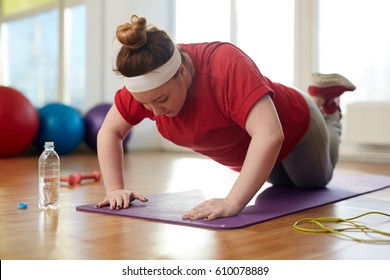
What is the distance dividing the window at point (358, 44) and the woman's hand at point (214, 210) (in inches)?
114

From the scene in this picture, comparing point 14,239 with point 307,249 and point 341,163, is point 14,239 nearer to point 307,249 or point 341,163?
point 307,249

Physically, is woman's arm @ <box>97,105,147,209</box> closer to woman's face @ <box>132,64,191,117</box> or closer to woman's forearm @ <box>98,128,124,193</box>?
woman's forearm @ <box>98,128,124,193</box>

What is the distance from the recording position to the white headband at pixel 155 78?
5.30ft

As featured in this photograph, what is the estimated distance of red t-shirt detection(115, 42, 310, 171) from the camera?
5.55 feet

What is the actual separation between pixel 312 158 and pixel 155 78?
95 cm

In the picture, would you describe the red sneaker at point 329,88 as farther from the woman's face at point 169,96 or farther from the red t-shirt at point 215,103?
the woman's face at point 169,96

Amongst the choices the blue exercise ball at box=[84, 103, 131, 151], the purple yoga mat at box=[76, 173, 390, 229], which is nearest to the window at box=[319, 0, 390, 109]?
the purple yoga mat at box=[76, 173, 390, 229]

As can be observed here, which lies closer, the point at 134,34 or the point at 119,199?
the point at 134,34

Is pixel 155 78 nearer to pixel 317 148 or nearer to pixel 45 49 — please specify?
pixel 317 148

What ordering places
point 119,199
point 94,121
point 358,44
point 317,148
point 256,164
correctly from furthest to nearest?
point 94,121
point 358,44
point 317,148
point 119,199
point 256,164

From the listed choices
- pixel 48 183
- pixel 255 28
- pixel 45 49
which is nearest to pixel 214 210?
pixel 48 183

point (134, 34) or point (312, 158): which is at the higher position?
point (134, 34)

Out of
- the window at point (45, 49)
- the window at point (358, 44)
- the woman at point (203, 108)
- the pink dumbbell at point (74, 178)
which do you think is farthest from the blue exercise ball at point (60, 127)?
the woman at point (203, 108)

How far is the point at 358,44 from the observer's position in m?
4.38
